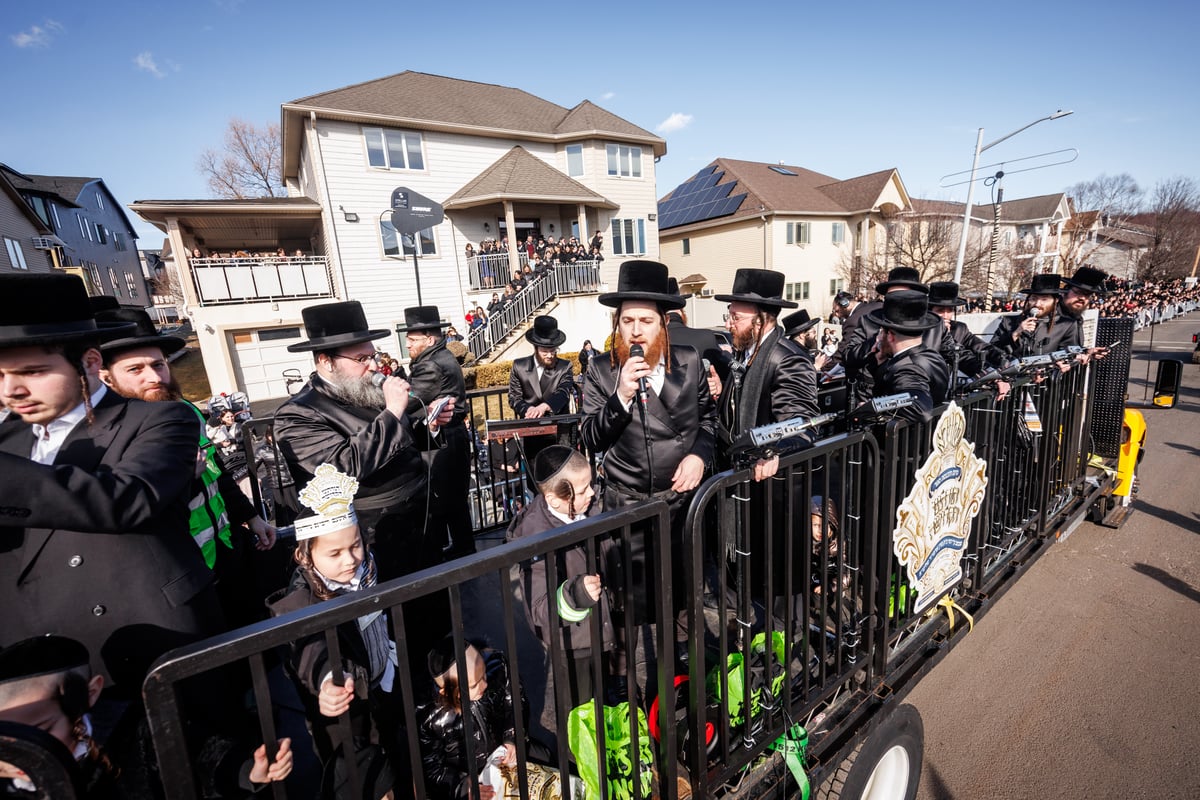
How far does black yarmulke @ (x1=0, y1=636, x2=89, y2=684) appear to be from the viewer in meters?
1.15

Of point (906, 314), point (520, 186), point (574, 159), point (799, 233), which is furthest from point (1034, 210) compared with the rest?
point (906, 314)

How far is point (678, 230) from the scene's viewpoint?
1236 inches

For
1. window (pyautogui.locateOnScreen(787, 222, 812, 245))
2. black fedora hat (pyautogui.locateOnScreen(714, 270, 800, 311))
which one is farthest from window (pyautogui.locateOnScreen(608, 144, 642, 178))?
black fedora hat (pyautogui.locateOnScreen(714, 270, 800, 311))

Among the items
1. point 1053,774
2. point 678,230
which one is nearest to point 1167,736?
point 1053,774

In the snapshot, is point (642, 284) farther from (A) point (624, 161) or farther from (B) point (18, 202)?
(B) point (18, 202)

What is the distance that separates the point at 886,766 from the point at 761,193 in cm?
2998

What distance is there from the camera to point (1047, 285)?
18.4 feet

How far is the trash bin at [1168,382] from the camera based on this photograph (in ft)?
18.3

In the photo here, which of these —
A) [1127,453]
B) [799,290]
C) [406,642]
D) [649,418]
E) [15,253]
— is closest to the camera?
[406,642]

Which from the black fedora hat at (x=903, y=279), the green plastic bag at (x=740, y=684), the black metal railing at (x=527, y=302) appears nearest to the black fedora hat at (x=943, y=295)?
the black fedora hat at (x=903, y=279)

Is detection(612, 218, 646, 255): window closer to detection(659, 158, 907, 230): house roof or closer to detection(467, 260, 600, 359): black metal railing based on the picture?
detection(467, 260, 600, 359): black metal railing

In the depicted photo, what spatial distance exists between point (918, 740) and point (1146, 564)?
370cm

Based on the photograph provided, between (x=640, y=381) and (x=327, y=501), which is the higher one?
(x=640, y=381)

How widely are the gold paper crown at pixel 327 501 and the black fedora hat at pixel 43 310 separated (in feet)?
2.81
